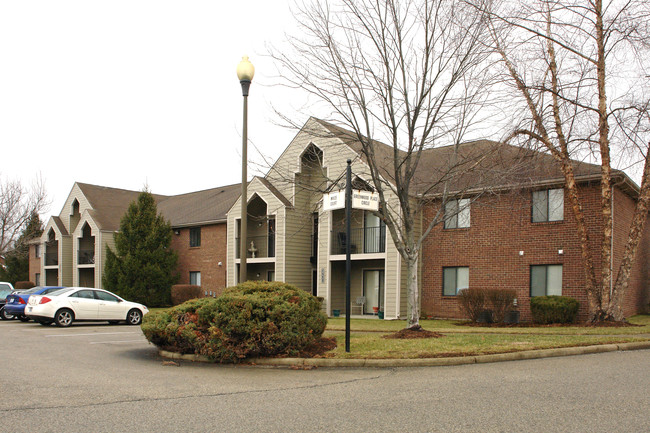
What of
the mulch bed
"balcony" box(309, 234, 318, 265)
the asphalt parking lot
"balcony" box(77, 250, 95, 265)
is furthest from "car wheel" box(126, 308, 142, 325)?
"balcony" box(77, 250, 95, 265)

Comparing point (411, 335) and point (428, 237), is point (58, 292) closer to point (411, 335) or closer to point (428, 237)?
point (411, 335)

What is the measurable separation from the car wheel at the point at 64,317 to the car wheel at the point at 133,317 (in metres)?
1.89

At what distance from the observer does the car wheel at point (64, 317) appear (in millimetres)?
19453

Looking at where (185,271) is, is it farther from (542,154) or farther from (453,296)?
(542,154)

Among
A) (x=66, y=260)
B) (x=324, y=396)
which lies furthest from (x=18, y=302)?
(x=66, y=260)

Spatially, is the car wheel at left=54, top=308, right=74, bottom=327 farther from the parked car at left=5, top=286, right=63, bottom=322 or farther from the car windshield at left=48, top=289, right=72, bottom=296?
the parked car at left=5, top=286, right=63, bottom=322

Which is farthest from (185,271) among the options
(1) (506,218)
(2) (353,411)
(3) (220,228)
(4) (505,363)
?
(2) (353,411)

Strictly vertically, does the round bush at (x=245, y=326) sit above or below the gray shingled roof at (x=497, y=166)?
below

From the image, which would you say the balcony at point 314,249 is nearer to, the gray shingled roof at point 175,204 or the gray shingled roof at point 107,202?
the gray shingled roof at point 175,204

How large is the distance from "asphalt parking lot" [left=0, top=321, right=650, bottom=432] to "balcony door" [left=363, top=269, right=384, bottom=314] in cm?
1489

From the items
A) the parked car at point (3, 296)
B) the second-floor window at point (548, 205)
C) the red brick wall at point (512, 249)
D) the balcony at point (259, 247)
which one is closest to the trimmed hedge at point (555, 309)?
the red brick wall at point (512, 249)

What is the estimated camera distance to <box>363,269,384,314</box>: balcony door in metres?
26.0

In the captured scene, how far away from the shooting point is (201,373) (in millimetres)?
9883

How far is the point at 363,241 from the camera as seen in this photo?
2589 cm
